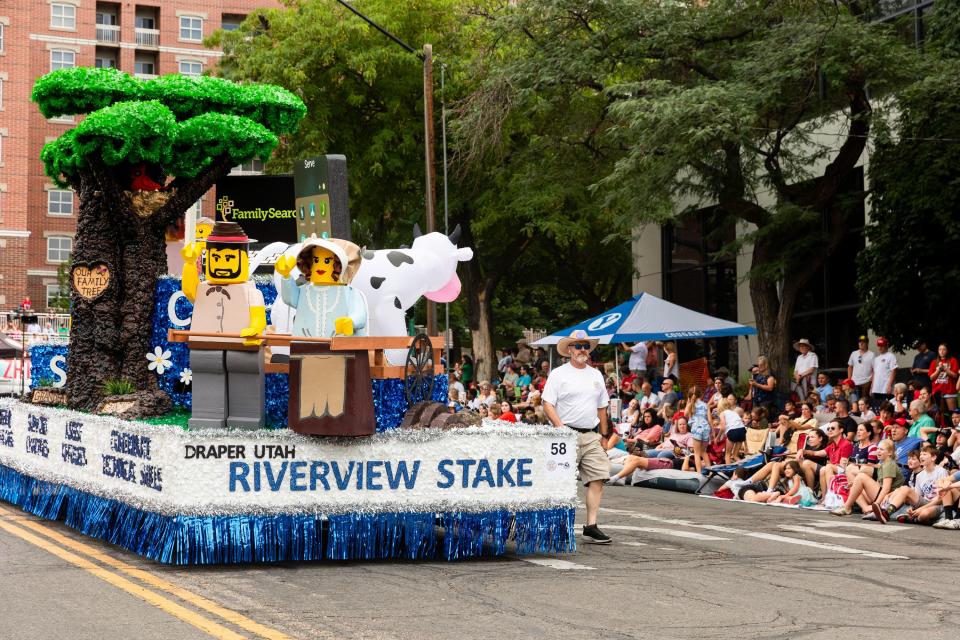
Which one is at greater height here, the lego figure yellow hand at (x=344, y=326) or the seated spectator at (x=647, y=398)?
the lego figure yellow hand at (x=344, y=326)

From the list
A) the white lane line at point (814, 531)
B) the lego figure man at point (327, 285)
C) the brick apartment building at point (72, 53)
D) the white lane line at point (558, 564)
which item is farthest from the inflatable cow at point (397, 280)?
the brick apartment building at point (72, 53)

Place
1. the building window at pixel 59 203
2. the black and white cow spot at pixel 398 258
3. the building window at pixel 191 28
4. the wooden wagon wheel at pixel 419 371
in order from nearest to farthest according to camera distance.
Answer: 1. the wooden wagon wheel at pixel 419 371
2. the black and white cow spot at pixel 398 258
3. the building window at pixel 59 203
4. the building window at pixel 191 28

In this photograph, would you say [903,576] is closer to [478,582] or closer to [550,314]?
[478,582]

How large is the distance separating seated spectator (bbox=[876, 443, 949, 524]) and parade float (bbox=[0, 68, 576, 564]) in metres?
5.76

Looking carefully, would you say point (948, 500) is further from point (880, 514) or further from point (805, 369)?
point (805, 369)

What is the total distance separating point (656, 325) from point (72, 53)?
169 ft

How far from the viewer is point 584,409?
1141 cm

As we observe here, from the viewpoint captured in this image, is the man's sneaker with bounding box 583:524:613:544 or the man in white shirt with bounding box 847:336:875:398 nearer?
the man's sneaker with bounding box 583:524:613:544

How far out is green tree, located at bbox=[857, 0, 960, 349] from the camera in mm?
19984

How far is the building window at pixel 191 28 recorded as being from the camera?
68688mm

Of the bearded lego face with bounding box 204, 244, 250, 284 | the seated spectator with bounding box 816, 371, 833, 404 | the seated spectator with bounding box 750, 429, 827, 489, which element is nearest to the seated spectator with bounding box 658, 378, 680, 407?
the seated spectator with bounding box 816, 371, 833, 404

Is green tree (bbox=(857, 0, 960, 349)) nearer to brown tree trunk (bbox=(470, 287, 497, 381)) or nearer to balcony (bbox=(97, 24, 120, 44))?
brown tree trunk (bbox=(470, 287, 497, 381))

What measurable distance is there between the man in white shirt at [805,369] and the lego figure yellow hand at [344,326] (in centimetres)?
1482

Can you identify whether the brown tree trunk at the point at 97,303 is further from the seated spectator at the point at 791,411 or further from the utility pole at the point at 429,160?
the utility pole at the point at 429,160
